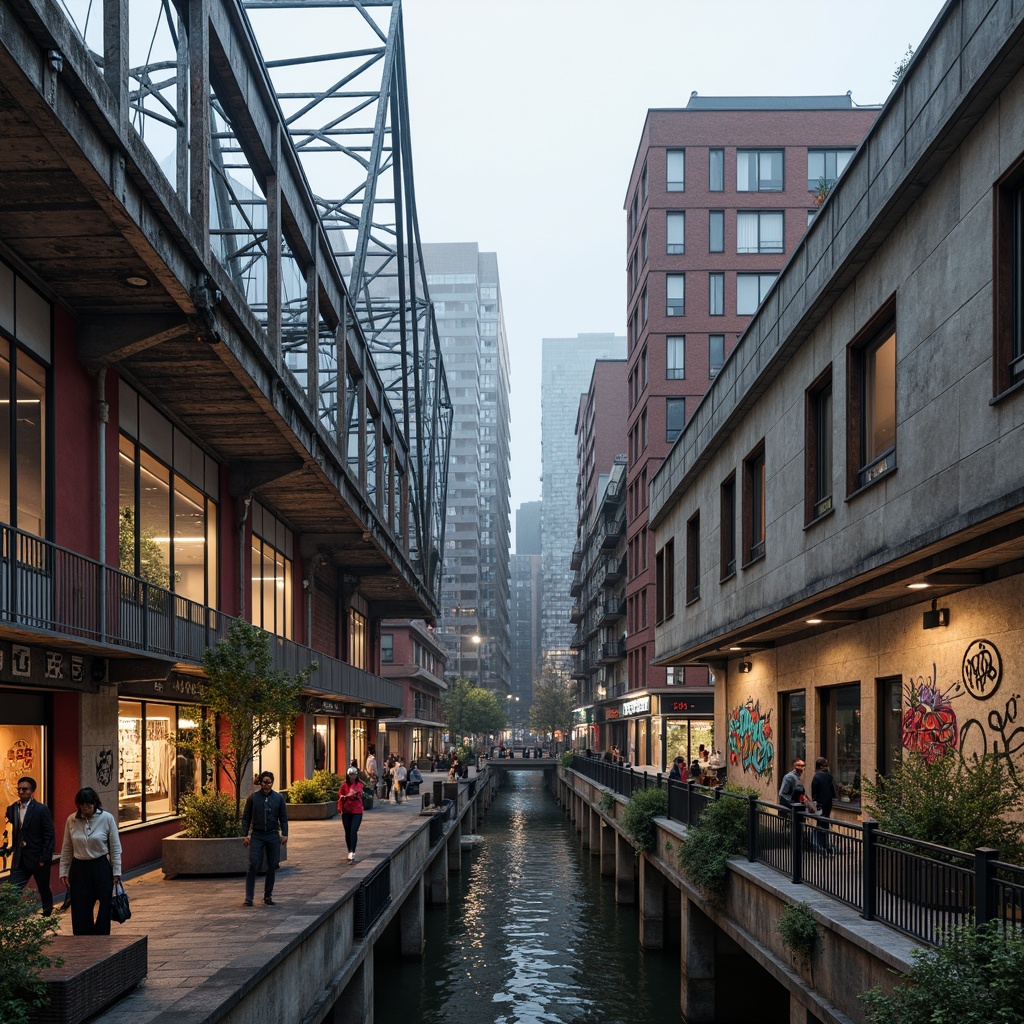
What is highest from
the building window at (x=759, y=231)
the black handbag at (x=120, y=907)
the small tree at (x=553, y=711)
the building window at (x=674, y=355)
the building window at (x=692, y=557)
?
the building window at (x=759, y=231)

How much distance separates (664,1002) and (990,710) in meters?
9.81

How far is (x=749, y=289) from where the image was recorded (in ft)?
203

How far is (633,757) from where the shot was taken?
219 ft

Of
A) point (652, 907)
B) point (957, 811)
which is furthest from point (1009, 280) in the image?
point (652, 907)

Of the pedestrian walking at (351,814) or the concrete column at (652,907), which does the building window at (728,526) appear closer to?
the concrete column at (652,907)

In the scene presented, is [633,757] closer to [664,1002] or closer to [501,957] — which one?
[501,957]

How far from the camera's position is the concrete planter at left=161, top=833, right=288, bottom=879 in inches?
724

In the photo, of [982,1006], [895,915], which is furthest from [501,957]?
[982,1006]

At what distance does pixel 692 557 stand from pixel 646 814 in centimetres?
998

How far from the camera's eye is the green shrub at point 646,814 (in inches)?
1000

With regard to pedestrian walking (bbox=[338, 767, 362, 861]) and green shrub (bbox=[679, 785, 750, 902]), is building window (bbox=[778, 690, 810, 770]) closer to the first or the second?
green shrub (bbox=[679, 785, 750, 902])

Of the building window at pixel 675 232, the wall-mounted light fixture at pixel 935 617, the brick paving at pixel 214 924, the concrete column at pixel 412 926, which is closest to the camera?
the brick paving at pixel 214 924

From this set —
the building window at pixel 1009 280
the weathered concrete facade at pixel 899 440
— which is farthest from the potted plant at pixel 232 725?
the building window at pixel 1009 280

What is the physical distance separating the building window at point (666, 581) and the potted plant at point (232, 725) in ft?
63.1
